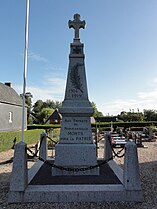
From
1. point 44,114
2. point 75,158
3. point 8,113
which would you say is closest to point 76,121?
point 75,158

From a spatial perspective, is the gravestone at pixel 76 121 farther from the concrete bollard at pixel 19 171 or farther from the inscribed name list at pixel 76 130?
the concrete bollard at pixel 19 171

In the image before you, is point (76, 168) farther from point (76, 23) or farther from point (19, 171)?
point (76, 23)

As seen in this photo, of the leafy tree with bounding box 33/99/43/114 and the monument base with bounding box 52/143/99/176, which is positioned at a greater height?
the leafy tree with bounding box 33/99/43/114

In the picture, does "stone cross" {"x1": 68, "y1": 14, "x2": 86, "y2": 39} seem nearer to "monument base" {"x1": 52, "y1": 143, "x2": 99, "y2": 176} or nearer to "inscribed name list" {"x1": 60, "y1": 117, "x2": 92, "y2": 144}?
"inscribed name list" {"x1": 60, "y1": 117, "x2": 92, "y2": 144}

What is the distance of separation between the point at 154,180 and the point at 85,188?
304 centimetres

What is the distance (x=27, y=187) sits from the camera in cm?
512

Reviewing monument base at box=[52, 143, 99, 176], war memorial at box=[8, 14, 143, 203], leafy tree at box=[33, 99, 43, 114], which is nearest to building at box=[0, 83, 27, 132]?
war memorial at box=[8, 14, 143, 203]

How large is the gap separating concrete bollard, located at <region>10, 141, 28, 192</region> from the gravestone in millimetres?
1683

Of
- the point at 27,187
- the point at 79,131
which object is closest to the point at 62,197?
the point at 27,187

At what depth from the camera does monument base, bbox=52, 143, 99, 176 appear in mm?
6523

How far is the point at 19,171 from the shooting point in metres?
4.95

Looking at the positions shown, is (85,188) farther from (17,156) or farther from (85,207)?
(17,156)

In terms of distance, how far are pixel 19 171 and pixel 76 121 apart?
2499 millimetres

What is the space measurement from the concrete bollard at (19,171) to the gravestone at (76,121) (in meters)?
1.68
